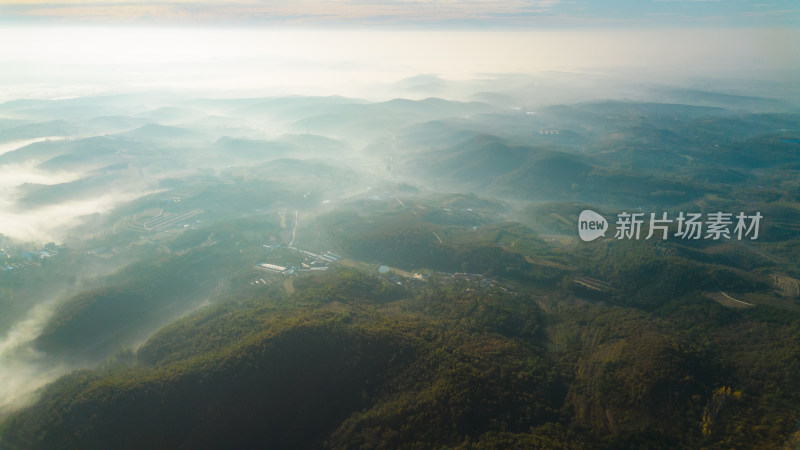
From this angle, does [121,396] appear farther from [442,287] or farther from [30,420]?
[442,287]

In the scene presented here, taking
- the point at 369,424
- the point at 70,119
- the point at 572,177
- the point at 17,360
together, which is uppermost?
the point at 70,119

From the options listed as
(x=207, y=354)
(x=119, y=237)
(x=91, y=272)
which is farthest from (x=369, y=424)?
(x=119, y=237)

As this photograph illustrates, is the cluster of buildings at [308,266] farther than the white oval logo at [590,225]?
No

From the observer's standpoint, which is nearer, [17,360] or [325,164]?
[17,360]

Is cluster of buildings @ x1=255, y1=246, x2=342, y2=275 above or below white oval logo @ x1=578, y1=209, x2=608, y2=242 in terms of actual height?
below

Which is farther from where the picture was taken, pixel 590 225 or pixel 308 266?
pixel 590 225

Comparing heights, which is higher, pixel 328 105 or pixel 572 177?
pixel 328 105

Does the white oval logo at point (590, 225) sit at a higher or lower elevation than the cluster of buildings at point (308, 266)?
higher

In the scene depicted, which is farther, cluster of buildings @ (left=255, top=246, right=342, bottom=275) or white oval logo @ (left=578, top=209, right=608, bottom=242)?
white oval logo @ (left=578, top=209, right=608, bottom=242)

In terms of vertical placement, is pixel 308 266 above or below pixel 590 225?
below

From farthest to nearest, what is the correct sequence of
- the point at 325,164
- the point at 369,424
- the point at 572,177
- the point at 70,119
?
the point at 70,119 < the point at 325,164 < the point at 572,177 < the point at 369,424

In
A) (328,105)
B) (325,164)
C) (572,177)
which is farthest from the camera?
(328,105)
